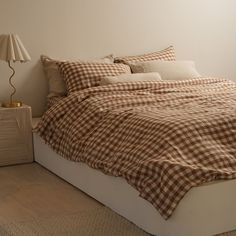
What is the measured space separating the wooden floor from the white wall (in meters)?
0.87

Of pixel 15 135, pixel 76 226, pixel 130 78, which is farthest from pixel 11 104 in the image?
pixel 76 226

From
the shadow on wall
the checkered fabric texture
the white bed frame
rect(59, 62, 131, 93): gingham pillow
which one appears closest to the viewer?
the white bed frame

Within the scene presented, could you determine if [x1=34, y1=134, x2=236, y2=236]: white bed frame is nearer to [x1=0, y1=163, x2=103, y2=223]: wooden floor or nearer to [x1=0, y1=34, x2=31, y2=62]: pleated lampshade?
[x1=0, y1=163, x2=103, y2=223]: wooden floor

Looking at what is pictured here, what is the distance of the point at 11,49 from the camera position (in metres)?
3.87

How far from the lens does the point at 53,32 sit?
436 centimetres

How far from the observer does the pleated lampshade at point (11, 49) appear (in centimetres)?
385

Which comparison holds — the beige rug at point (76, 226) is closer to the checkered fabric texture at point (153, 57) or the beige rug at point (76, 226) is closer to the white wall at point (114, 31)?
the white wall at point (114, 31)

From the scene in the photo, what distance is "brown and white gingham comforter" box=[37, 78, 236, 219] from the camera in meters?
2.49

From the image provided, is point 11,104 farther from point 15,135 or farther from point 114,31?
point 114,31

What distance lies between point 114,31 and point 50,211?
2.19m

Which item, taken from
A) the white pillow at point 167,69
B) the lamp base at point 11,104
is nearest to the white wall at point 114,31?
the lamp base at point 11,104

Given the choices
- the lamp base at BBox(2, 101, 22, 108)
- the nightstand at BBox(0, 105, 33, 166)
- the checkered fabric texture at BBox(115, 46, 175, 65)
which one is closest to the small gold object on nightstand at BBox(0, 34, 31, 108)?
the lamp base at BBox(2, 101, 22, 108)

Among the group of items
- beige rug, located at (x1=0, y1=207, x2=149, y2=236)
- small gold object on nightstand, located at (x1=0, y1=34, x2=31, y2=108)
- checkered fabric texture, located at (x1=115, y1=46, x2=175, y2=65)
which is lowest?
beige rug, located at (x1=0, y1=207, x2=149, y2=236)

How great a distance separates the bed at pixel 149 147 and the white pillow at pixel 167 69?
21 centimetres
